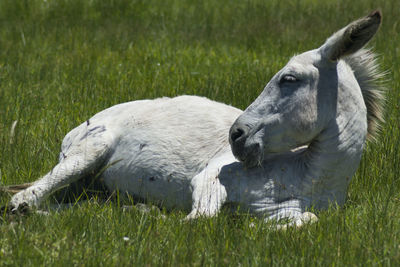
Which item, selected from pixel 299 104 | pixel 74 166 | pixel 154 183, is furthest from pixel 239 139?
pixel 74 166

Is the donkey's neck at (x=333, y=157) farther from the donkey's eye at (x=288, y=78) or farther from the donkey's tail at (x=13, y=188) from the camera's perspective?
the donkey's tail at (x=13, y=188)

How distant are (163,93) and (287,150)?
374cm

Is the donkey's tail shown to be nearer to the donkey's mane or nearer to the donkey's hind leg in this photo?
the donkey's hind leg

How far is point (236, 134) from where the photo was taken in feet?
13.9

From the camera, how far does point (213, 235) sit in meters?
3.68

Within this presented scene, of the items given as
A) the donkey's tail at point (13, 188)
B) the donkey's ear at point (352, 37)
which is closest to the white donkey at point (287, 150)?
the donkey's ear at point (352, 37)

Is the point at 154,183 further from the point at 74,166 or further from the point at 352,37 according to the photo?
the point at 352,37

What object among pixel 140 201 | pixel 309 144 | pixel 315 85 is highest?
pixel 315 85

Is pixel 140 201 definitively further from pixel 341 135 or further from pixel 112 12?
pixel 112 12

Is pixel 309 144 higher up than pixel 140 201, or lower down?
higher up

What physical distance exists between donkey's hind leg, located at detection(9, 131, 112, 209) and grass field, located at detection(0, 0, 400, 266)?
0.93 feet

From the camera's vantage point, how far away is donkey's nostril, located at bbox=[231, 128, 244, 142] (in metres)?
4.21

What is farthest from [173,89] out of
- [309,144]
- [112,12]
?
[112,12]

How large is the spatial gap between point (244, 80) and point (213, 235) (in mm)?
4466
